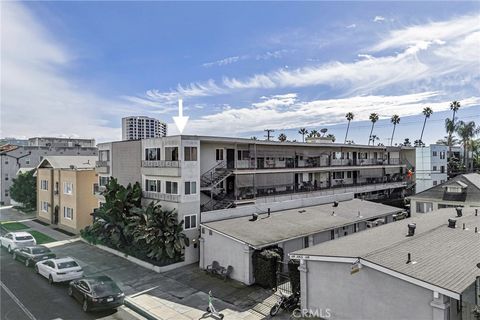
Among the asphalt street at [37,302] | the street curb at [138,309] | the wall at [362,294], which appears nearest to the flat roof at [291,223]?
the wall at [362,294]

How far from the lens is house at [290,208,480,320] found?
1126 cm

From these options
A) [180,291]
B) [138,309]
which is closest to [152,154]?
[180,291]

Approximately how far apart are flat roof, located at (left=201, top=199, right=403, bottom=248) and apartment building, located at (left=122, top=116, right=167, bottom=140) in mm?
20173

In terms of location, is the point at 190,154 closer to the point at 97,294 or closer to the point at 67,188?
the point at 97,294

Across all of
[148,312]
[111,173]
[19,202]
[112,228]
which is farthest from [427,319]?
[19,202]

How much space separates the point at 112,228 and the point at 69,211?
11.3 meters

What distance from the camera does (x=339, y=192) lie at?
38.8m

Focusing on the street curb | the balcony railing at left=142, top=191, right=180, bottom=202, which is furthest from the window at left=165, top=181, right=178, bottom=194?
the street curb

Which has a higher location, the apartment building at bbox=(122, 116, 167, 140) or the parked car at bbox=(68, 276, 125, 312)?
the apartment building at bbox=(122, 116, 167, 140)

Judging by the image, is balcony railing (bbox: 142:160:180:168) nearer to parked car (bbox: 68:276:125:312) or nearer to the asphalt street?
parked car (bbox: 68:276:125:312)

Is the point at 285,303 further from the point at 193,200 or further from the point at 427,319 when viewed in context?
the point at 193,200

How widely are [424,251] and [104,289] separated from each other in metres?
14.7

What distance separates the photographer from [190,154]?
23.9 meters

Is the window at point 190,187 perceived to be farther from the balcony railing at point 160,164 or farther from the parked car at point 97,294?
the parked car at point 97,294
